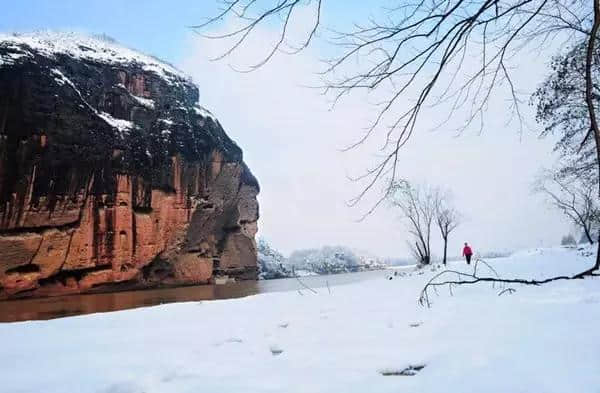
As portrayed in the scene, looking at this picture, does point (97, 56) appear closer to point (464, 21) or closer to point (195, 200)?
point (195, 200)

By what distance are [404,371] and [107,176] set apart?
39030 mm

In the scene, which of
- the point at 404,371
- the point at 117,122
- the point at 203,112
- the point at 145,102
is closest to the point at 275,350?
the point at 404,371

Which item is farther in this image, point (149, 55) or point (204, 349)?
point (149, 55)

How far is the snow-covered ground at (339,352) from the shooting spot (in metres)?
1.78

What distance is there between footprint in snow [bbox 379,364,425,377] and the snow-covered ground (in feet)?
Answer: 0.07

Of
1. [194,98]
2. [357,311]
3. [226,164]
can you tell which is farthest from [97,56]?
[357,311]

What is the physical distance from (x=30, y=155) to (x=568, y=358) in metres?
38.7

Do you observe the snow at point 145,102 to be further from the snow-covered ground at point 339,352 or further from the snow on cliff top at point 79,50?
the snow-covered ground at point 339,352

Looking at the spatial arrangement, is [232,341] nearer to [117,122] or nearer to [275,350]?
[275,350]

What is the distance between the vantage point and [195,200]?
4291cm

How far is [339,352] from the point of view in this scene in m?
2.47

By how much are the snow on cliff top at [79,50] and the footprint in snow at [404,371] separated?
41.6m

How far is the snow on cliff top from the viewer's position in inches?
1340

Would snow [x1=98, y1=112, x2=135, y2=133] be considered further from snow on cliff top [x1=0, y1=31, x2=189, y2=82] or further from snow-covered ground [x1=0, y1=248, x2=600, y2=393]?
snow-covered ground [x1=0, y1=248, x2=600, y2=393]
